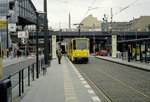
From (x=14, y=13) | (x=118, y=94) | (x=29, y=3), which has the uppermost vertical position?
(x=29, y=3)

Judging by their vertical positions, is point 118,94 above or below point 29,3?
below

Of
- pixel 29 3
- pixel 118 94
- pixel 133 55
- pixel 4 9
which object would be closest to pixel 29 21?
pixel 29 3

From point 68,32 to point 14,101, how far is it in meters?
59.1

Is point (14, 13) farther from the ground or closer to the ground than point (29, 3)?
closer to the ground

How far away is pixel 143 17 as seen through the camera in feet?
344

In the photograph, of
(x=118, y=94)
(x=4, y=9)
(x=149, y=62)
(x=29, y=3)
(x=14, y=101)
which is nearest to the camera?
(x=14, y=101)

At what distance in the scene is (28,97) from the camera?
775 centimetres

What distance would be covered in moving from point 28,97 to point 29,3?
77.5 metres

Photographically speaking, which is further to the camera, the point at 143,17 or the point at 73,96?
the point at 143,17

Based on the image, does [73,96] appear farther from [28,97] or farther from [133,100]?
[133,100]

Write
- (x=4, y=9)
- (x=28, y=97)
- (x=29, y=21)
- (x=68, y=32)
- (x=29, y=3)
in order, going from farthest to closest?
(x=29, y=3), (x=29, y=21), (x=68, y=32), (x=4, y=9), (x=28, y=97)

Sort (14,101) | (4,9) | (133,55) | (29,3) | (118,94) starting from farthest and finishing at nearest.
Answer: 1. (29,3)
2. (4,9)
3. (133,55)
4. (118,94)
5. (14,101)

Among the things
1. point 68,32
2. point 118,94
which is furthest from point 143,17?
point 118,94

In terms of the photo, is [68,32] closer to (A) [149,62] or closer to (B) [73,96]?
(A) [149,62]
